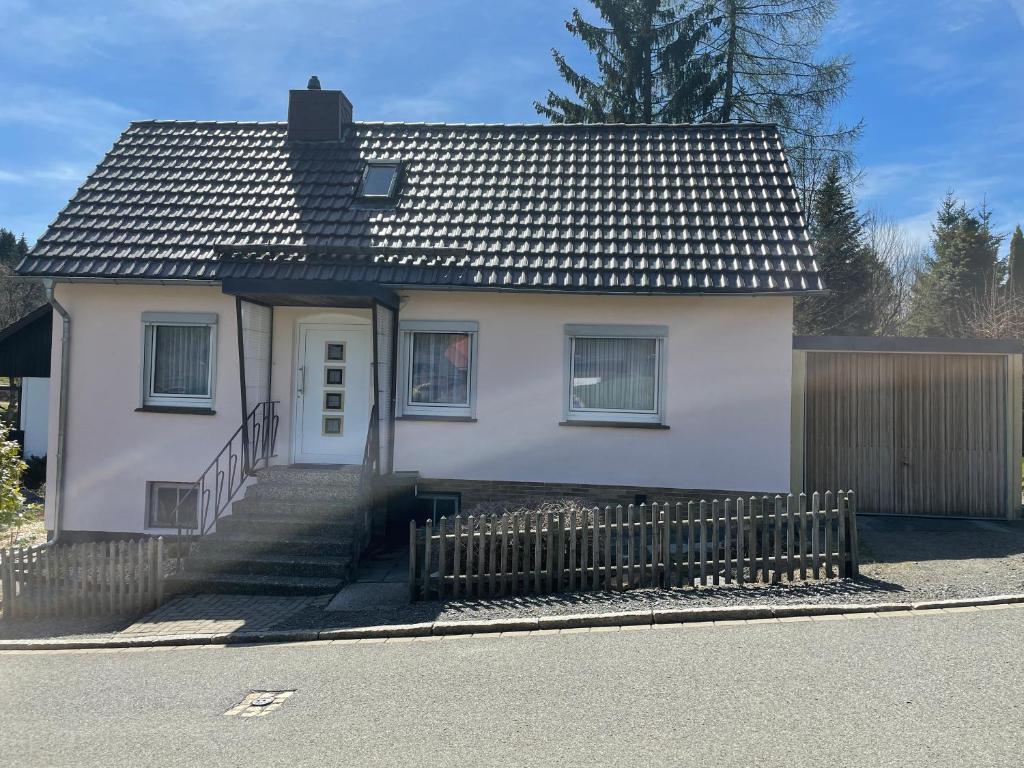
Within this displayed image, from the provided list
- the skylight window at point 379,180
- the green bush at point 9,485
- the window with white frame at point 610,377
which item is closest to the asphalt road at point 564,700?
the green bush at point 9,485

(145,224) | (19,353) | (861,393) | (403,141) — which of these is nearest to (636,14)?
(403,141)

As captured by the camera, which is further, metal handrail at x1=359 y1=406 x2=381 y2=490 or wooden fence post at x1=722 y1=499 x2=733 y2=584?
metal handrail at x1=359 y1=406 x2=381 y2=490

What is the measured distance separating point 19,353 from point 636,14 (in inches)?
742

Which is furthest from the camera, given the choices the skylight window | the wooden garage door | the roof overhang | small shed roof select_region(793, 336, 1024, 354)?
the skylight window

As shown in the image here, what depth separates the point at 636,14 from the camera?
22.9 metres

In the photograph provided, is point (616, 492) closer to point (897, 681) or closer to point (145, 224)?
point (897, 681)

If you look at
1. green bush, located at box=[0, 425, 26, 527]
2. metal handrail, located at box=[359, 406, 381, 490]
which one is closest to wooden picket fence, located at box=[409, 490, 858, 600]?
metal handrail, located at box=[359, 406, 381, 490]

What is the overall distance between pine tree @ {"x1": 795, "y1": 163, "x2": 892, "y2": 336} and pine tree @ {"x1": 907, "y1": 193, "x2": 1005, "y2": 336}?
4793mm

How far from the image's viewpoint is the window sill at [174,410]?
1063cm

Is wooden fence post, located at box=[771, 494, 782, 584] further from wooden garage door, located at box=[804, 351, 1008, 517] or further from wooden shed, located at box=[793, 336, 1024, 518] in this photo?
wooden garage door, located at box=[804, 351, 1008, 517]

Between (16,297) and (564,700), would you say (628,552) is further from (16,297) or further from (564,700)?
(16,297)

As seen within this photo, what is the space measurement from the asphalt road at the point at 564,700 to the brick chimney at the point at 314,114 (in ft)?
29.8

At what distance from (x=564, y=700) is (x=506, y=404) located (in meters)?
5.72

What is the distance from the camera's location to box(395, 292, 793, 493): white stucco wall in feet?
33.6
